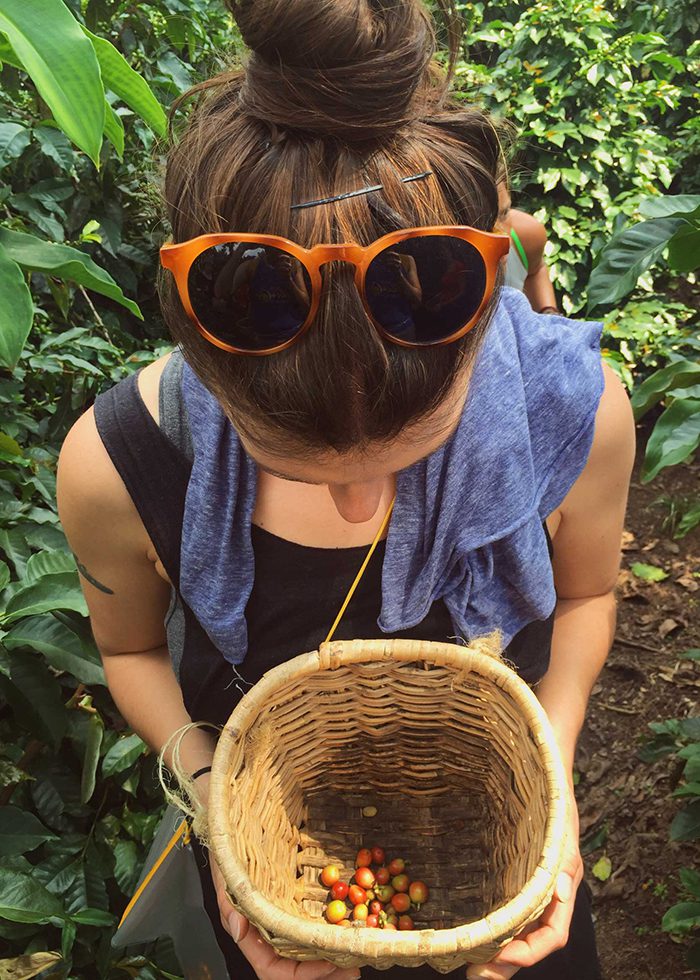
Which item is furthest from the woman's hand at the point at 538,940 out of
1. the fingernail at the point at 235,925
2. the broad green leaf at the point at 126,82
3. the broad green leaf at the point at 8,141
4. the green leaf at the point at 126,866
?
the broad green leaf at the point at 8,141

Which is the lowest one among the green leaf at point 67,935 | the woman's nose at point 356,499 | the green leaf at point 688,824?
the green leaf at point 688,824

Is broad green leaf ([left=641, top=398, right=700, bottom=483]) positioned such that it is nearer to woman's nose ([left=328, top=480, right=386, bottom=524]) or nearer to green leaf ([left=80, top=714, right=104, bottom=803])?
woman's nose ([left=328, top=480, right=386, bottom=524])

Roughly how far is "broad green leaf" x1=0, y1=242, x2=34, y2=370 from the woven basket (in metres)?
0.53

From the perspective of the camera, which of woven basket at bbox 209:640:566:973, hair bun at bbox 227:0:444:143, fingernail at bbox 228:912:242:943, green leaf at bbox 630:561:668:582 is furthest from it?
green leaf at bbox 630:561:668:582

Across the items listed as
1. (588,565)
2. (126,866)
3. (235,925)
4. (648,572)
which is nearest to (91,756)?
(126,866)

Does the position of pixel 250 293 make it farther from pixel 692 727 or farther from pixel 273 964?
pixel 692 727

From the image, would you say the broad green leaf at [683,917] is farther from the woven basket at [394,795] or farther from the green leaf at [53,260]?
the green leaf at [53,260]

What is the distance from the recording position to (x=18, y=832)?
1.37 m

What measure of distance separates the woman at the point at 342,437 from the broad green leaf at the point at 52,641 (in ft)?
0.19

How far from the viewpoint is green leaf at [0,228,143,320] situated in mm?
1029

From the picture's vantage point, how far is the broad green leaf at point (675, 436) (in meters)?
1.30

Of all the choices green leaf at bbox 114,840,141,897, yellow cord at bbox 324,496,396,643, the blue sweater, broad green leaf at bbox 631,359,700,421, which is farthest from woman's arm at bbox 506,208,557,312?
green leaf at bbox 114,840,141,897

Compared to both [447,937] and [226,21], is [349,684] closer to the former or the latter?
[447,937]

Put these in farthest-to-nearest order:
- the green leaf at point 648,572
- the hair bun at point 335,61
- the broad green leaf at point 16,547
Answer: the green leaf at point 648,572
the broad green leaf at point 16,547
the hair bun at point 335,61
